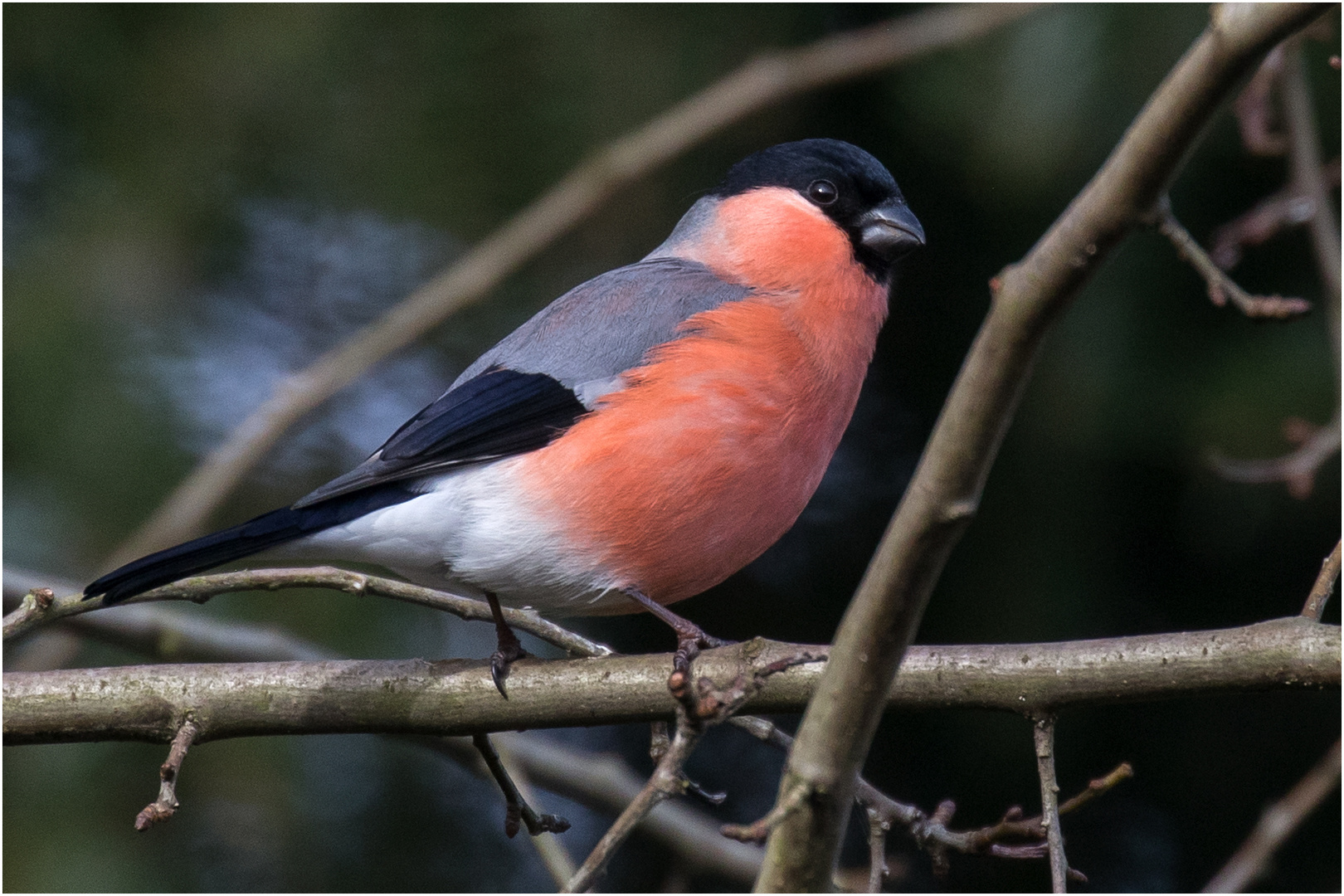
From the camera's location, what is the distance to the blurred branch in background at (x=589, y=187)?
3.12m

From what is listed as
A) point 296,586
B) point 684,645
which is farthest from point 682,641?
point 296,586

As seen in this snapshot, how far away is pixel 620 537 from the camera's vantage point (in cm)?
239

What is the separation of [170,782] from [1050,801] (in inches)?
48.2

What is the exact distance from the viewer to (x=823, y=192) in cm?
294

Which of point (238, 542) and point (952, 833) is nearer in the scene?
point (952, 833)

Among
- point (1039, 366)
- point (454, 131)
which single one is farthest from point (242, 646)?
point (1039, 366)

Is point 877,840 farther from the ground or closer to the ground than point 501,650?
closer to the ground

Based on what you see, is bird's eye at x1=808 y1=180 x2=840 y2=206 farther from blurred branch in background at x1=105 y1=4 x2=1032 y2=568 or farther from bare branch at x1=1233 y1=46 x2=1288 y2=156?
bare branch at x1=1233 y1=46 x2=1288 y2=156

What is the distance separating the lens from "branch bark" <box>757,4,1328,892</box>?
1.01m

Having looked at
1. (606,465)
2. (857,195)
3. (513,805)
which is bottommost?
(513,805)

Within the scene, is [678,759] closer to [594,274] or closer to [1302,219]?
[1302,219]

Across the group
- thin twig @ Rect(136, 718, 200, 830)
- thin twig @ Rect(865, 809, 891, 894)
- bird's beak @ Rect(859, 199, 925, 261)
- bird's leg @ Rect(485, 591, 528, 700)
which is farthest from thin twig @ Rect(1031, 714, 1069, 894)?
bird's beak @ Rect(859, 199, 925, 261)

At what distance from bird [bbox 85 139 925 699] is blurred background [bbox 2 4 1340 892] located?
92 centimetres

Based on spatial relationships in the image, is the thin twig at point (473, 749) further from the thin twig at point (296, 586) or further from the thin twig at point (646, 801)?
the thin twig at point (646, 801)
